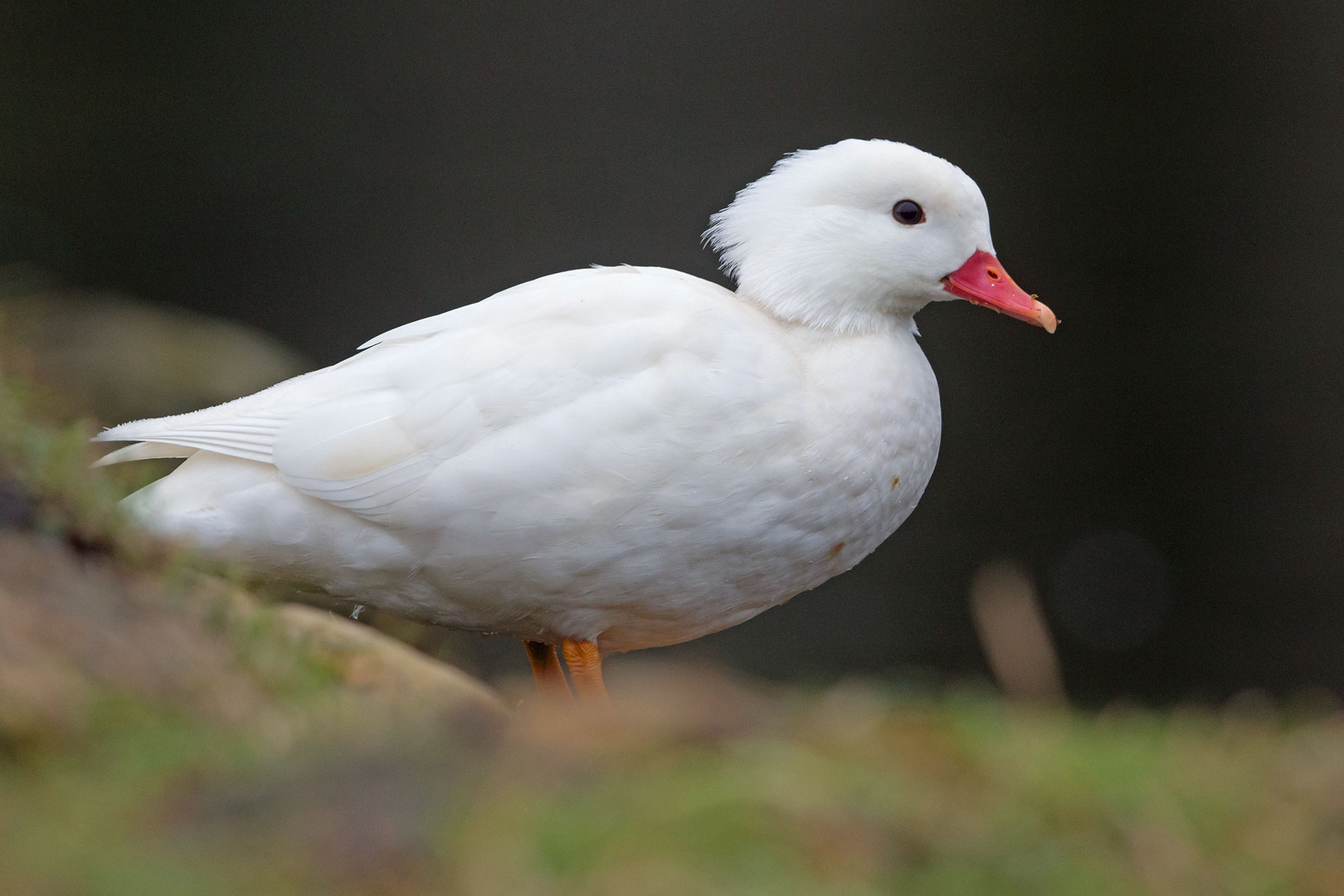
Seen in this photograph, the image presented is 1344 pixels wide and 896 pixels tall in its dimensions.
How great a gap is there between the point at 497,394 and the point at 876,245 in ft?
4.20

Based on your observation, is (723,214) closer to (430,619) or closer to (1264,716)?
(430,619)

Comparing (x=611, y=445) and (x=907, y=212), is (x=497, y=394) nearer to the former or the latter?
(x=611, y=445)

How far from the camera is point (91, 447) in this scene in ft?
16.0

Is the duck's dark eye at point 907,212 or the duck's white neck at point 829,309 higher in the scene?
the duck's dark eye at point 907,212

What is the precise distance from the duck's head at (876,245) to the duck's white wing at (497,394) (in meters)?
0.31

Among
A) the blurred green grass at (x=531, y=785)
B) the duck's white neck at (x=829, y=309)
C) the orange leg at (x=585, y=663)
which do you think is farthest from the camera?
the duck's white neck at (x=829, y=309)

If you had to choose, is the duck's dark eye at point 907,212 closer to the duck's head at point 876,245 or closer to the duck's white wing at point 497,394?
the duck's head at point 876,245

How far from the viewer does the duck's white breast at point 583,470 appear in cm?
364

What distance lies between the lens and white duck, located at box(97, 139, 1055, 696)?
12.0 feet

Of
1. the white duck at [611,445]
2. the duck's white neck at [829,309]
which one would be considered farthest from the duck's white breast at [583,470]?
the duck's white neck at [829,309]

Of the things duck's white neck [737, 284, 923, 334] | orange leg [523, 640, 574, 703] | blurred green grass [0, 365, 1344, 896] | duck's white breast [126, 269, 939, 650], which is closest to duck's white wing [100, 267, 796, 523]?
duck's white breast [126, 269, 939, 650]

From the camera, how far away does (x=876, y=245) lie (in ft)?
13.8

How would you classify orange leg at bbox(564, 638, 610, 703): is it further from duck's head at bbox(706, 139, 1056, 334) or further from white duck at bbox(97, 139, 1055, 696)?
duck's head at bbox(706, 139, 1056, 334)

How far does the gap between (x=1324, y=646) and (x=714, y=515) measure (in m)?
6.35
